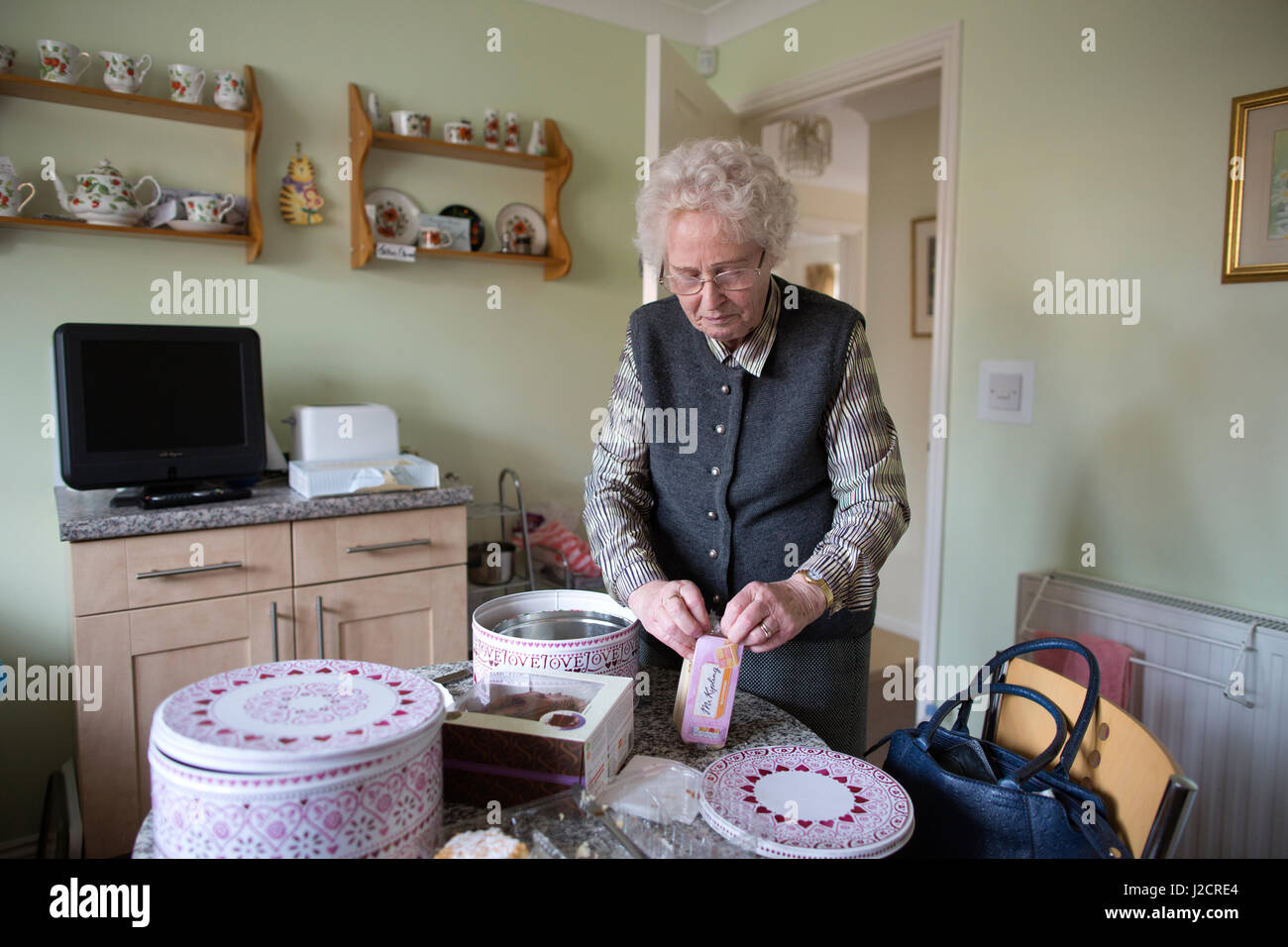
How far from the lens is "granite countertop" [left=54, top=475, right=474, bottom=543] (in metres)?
1.93

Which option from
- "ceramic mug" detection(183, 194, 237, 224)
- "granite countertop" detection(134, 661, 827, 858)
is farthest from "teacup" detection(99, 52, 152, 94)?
"granite countertop" detection(134, 661, 827, 858)

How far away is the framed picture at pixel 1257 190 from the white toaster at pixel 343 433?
2.20 metres

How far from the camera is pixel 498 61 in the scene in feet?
9.88

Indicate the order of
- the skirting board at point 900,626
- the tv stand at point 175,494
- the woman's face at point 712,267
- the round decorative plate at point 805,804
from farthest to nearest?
the skirting board at point 900,626 < the tv stand at point 175,494 < the woman's face at point 712,267 < the round decorative plate at point 805,804

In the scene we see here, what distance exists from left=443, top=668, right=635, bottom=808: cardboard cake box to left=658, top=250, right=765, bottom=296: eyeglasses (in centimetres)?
63

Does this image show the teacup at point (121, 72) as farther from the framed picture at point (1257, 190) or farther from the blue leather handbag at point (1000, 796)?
the framed picture at point (1257, 190)

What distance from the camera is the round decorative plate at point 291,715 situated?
0.66 m

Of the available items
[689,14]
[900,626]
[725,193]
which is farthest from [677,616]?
[900,626]

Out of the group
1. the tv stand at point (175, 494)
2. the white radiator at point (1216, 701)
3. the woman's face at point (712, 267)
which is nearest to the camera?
the woman's face at point (712, 267)

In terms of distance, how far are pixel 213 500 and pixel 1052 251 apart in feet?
7.63

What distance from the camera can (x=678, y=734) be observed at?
3.46ft

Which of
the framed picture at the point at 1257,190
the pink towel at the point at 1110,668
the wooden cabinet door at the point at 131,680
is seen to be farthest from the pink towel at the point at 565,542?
the framed picture at the point at 1257,190

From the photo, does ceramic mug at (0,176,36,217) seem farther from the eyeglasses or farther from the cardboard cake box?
the cardboard cake box
